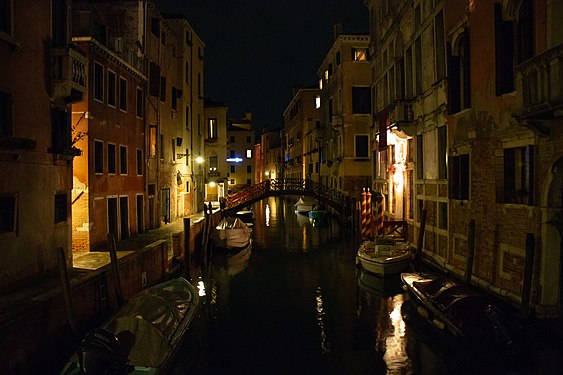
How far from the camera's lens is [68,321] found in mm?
8812

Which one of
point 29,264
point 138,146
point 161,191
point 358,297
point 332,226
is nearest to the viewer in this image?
point 29,264

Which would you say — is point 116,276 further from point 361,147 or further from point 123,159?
point 361,147

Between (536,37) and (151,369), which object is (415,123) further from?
(151,369)

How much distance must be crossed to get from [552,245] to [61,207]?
11.0 meters

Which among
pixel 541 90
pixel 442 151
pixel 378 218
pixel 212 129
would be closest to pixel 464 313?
pixel 541 90

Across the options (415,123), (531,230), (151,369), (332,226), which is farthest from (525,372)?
(332,226)

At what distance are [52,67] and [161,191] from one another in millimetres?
12639

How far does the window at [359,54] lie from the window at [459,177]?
64.4 ft

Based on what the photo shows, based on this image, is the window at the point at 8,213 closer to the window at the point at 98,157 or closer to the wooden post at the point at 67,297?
the wooden post at the point at 67,297

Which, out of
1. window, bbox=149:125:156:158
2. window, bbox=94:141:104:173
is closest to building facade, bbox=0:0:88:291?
window, bbox=94:141:104:173

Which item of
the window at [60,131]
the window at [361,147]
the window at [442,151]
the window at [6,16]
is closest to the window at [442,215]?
the window at [442,151]

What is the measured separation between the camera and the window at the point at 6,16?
10.3 m

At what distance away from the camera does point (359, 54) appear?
108 feet

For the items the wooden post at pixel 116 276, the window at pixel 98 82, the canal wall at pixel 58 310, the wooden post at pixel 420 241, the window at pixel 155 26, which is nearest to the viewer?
the canal wall at pixel 58 310
